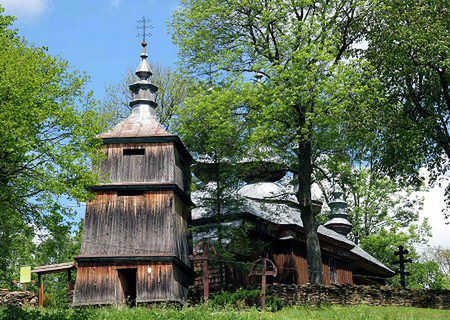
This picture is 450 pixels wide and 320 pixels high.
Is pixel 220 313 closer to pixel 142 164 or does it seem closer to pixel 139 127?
pixel 142 164

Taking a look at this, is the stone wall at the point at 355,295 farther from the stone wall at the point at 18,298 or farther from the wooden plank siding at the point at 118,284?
the stone wall at the point at 18,298

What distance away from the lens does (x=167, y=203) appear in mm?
34625

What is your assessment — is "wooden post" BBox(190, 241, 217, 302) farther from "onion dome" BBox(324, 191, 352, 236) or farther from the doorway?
"onion dome" BBox(324, 191, 352, 236)

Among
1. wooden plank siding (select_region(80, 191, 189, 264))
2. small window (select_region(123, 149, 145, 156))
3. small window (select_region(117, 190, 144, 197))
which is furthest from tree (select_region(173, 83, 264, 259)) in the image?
small window (select_region(117, 190, 144, 197))

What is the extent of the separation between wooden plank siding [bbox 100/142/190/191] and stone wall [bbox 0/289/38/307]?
702 cm

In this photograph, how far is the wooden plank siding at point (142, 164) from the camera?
35.2 meters

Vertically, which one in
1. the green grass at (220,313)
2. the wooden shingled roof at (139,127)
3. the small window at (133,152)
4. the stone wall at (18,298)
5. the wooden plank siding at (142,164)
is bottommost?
the green grass at (220,313)

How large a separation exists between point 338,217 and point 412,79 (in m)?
18.3

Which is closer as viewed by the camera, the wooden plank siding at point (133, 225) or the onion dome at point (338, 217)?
the wooden plank siding at point (133, 225)

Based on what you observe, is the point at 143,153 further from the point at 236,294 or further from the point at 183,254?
the point at 236,294

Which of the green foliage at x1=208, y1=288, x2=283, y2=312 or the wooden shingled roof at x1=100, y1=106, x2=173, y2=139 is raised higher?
the wooden shingled roof at x1=100, y1=106, x2=173, y2=139

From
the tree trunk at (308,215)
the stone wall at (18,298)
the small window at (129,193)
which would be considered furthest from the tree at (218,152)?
the stone wall at (18,298)

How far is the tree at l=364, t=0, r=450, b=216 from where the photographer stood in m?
34.8

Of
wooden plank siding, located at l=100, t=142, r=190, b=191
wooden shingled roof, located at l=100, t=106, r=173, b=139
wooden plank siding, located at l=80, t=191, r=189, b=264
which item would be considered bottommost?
wooden plank siding, located at l=80, t=191, r=189, b=264
